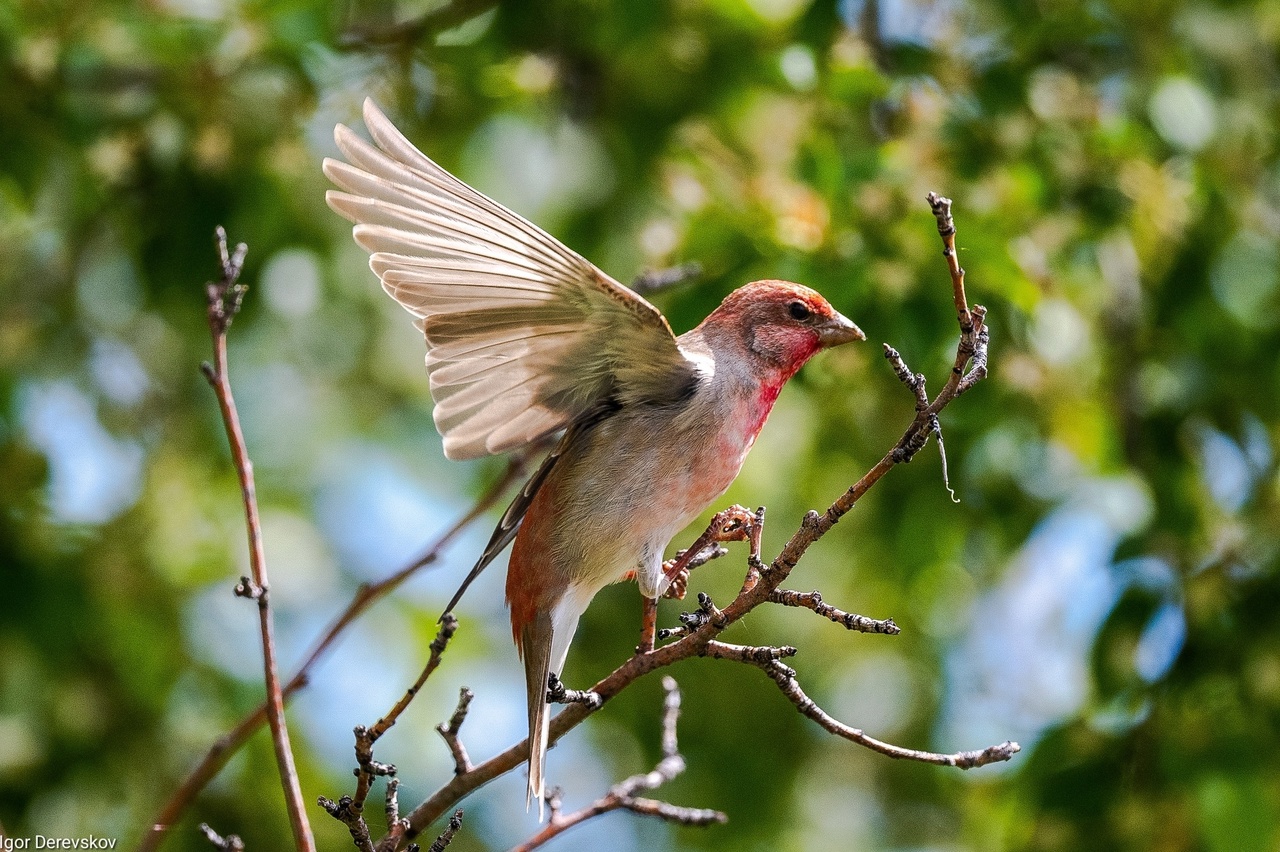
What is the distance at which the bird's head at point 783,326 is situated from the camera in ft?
14.5

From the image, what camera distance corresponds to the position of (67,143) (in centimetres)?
600

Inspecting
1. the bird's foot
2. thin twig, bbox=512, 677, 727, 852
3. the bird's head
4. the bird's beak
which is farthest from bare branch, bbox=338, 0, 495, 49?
thin twig, bbox=512, 677, 727, 852

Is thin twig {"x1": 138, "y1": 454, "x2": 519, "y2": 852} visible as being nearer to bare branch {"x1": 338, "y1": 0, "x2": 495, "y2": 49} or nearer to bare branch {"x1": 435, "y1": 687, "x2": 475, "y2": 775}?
bare branch {"x1": 435, "y1": 687, "x2": 475, "y2": 775}

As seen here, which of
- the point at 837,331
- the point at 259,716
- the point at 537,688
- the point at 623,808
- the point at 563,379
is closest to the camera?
the point at 623,808

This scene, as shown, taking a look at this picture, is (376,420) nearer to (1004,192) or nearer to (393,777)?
(1004,192)

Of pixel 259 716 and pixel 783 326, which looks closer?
pixel 259 716

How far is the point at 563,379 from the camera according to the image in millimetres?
4191

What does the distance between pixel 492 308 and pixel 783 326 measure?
3.55ft

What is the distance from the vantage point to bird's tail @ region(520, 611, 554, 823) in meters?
3.45

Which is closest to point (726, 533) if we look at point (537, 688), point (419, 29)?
point (537, 688)

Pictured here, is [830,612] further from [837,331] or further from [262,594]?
[837,331]

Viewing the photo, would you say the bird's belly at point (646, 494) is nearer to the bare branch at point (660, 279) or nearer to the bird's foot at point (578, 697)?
the bare branch at point (660, 279)

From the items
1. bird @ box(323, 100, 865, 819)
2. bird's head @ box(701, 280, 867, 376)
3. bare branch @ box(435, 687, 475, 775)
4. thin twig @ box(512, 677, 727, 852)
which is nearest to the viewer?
thin twig @ box(512, 677, 727, 852)

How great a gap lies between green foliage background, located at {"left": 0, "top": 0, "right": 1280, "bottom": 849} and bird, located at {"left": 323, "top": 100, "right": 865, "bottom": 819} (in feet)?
2.29
